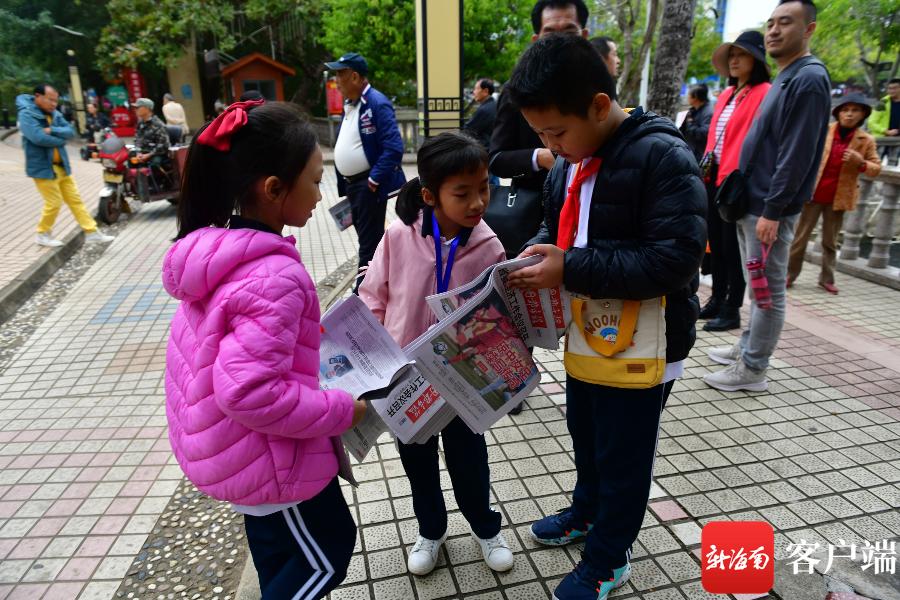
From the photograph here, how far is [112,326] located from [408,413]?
411 centimetres

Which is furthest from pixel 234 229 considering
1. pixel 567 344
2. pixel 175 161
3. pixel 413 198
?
pixel 175 161

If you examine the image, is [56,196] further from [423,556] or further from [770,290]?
[770,290]

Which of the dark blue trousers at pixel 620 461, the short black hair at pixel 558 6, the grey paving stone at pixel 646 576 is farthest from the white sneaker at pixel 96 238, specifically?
the grey paving stone at pixel 646 576

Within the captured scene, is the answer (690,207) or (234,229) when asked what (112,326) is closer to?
(234,229)

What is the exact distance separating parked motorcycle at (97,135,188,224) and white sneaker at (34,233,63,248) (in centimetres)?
184

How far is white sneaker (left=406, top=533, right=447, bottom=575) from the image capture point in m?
2.16

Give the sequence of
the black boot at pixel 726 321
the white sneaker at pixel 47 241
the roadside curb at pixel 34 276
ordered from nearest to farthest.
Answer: the black boot at pixel 726 321
the roadside curb at pixel 34 276
the white sneaker at pixel 47 241

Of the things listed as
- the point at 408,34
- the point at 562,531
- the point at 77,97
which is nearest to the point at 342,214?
the point at 562,531

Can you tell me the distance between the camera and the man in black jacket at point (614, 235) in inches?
60.7

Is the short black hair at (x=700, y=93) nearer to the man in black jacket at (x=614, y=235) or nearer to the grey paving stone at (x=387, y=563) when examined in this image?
the man in black jacket at (x=614, y=235)

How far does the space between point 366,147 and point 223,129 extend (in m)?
3.61

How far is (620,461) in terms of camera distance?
181 centimetres

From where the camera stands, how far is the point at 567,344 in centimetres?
190

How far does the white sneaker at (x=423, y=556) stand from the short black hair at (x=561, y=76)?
5.23 ft
